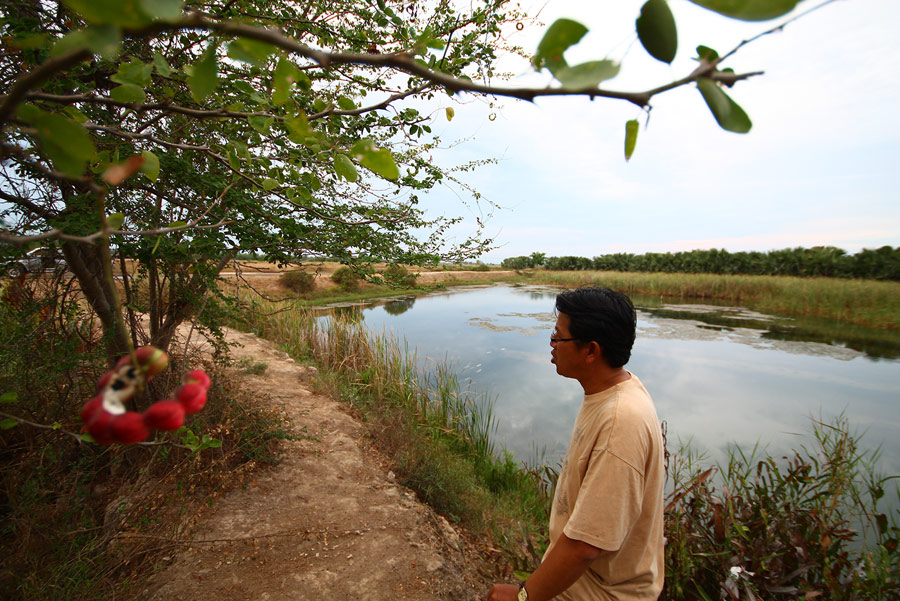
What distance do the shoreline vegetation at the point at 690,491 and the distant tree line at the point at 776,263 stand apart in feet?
65.4

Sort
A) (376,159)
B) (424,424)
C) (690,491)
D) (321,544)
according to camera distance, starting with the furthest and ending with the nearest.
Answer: (424,424), (690,491), (321,544), (376,159)

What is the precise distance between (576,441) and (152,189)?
249cm

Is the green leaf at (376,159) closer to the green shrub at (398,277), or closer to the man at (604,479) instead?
the man at (604,479)

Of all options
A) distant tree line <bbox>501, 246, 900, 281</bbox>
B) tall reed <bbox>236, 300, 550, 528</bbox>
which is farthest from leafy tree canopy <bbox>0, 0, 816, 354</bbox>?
distant tree line <bbox>501, 246, 900, 281</bbox>

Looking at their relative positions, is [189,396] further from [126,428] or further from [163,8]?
[163,8]

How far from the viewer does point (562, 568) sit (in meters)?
1.16

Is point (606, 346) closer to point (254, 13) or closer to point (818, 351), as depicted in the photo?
point (254, 13)

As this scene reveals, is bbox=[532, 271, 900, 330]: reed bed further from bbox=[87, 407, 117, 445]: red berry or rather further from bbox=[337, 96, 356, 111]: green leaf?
bbox=[87, 407, 117, 445]: red berry

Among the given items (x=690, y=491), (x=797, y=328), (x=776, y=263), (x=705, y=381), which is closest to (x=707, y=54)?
(x=690, y=491)

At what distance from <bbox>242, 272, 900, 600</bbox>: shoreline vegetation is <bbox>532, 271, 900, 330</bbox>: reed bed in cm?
1240

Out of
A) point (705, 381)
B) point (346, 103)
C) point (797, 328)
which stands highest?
point (346, 103)

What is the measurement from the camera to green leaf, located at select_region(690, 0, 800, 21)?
26 cm

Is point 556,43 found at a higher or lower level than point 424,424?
higher

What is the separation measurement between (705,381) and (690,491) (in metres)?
5.88
